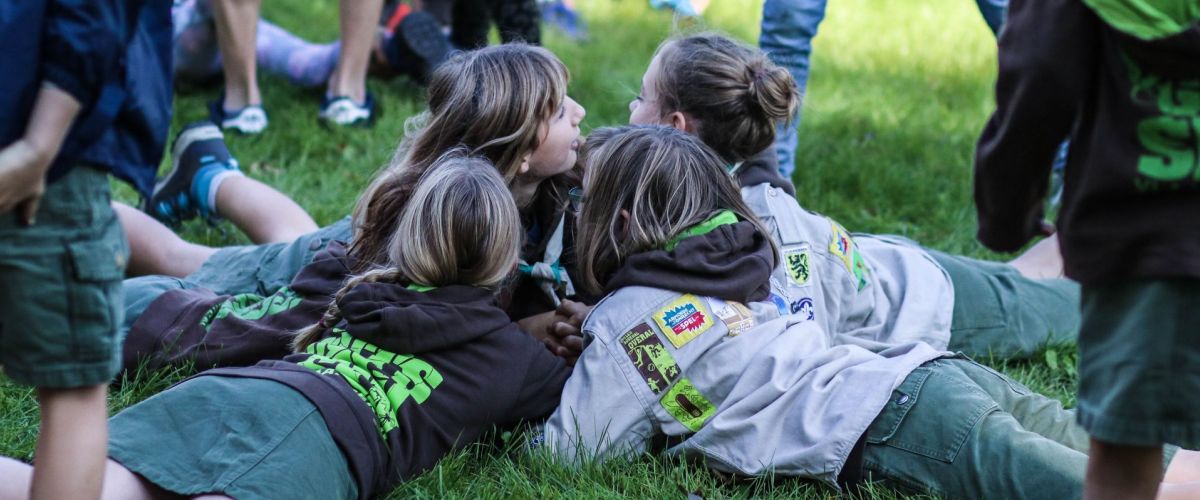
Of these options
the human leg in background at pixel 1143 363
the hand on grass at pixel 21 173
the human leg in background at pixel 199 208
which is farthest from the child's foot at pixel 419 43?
the human leg in background at pixel 1143 363

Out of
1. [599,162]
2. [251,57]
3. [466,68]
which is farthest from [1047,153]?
[251,57]

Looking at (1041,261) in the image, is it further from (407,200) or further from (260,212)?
(260,212)

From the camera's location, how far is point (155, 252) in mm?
3672

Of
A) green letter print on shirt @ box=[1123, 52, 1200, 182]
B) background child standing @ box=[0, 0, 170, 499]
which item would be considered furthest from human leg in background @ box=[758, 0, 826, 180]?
background child standing @ box=[0, 0, 170, 499]

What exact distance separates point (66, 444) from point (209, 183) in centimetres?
222

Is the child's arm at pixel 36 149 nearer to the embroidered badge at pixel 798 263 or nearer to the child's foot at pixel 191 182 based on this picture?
the embroidered badge at pixel 798 263

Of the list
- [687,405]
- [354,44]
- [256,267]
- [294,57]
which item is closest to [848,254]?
[687,405]

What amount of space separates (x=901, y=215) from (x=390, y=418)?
2.74 m

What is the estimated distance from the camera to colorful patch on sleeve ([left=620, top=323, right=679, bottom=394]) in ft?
8.80

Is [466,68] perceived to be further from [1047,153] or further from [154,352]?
[1047,153]

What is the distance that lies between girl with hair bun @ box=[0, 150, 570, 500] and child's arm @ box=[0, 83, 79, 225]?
71 cm

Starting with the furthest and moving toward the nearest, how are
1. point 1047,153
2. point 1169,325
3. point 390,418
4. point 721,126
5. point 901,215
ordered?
point 901,215
point 721,126
point 390,418
point 1047,153
point 1169,325

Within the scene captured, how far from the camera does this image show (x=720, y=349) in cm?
270

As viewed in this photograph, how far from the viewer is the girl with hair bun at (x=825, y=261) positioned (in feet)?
10.5
